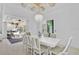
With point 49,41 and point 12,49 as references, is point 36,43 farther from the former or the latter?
point 12,49

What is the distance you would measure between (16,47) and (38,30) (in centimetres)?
26

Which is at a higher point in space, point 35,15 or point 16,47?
point 35,15

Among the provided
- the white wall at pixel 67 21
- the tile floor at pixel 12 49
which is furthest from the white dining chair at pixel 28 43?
the white wall at pixel 67 21

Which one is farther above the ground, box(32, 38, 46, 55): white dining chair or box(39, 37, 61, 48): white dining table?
box(39, 37, 61, 48): white dining table

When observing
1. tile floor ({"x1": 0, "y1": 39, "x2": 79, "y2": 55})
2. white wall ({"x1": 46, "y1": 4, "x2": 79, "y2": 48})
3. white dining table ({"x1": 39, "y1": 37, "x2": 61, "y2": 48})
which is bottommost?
tile floor ({"x1": 0, "y1": 39, "x2": 79, "y2": 55})

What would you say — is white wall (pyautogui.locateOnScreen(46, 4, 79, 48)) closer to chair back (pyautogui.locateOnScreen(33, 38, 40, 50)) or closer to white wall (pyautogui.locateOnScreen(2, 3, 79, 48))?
white wall (pyautogui.locateOnScreen(2, 3, 79, 48))

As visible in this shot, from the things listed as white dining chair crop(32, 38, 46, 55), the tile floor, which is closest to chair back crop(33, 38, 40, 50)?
white dining chair crop(32, 38, 46, 55)

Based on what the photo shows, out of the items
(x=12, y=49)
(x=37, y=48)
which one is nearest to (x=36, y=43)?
(x=37, y=48)

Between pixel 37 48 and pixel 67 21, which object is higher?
pixel 67 21

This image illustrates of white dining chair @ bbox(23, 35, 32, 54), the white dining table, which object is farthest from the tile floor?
the white dining table

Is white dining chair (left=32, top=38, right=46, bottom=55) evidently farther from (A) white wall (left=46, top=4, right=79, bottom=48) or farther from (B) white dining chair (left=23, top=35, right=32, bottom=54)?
(A) white wall (left=46, top=4, right=79, bottom=48)

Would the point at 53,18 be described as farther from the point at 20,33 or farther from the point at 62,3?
the point at 20,33
